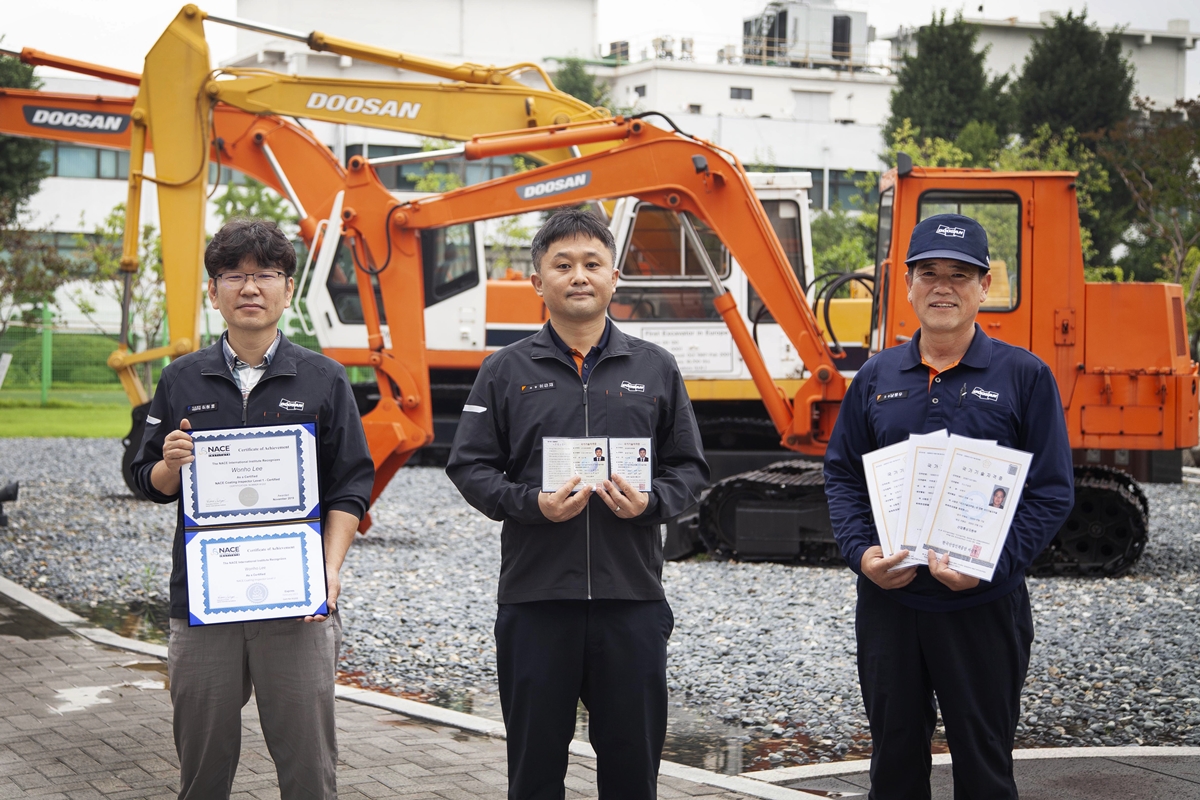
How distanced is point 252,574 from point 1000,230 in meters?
8.30

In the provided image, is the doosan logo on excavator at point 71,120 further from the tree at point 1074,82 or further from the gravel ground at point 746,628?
the tree at point 1074,82

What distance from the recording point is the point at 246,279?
12.5ft

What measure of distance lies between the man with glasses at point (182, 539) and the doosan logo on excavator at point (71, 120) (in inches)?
452

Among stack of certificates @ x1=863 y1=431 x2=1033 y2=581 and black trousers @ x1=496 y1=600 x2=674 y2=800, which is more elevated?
stack of certificates @ x1=863 y1=431 x2=1033 y2=581

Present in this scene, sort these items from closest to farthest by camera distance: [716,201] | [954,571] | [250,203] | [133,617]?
1. [954,571]
2. [133,617]
3. [716,201]
4. [250,203]

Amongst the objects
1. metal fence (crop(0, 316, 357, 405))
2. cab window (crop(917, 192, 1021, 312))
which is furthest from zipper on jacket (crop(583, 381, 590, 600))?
metal fence (crop(0, 316, 357, 405))

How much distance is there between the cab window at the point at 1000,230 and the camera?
35.0 feet

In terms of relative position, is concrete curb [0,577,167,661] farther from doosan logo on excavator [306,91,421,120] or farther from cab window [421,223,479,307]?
cab window [421,223,479,307]

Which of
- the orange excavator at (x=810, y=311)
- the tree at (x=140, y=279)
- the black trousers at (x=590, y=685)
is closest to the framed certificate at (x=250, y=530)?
the black trousers at (x=590, y=685)

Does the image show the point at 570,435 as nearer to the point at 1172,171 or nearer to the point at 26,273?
the point at 1172,171

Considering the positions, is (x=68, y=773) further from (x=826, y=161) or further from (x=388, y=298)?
(x=826, y=161)

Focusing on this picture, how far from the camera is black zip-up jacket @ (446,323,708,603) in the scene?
152 inches

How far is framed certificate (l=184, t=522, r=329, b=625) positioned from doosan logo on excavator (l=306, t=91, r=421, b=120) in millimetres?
10000

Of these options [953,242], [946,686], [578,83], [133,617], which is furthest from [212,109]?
[578,83]
